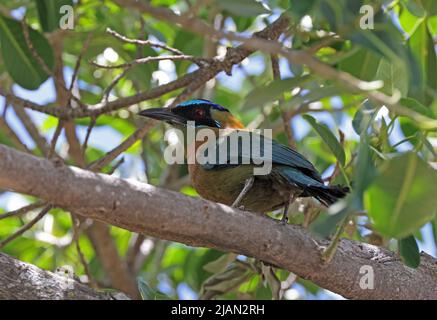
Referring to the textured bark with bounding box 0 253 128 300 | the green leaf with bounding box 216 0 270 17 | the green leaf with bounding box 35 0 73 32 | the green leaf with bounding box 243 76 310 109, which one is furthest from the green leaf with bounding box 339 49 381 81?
Answer: the textured bark with bounding box 0 253 128 300

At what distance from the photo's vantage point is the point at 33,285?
3.81 metres

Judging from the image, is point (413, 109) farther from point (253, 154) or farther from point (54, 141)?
point (54, 141)

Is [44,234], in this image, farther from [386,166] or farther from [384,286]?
[386,166]

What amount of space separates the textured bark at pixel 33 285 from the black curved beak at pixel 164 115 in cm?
154

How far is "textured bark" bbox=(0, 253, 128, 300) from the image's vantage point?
3762 mm

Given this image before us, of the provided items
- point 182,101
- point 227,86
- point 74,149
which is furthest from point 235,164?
point 227,86

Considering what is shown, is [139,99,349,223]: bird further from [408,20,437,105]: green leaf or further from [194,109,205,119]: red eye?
[408,20,437,105]: green leaf

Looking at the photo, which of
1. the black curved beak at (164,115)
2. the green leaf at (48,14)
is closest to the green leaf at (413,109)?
the black curved beak at (164,115)

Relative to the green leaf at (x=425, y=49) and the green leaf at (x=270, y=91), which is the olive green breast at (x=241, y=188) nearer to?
the green leaf at (x=425, y=49)

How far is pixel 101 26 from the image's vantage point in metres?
5.45

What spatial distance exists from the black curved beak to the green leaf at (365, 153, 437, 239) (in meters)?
2.72

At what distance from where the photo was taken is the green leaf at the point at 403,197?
2660 millimetres

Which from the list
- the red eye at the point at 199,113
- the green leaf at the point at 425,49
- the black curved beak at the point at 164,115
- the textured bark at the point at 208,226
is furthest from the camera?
the red eye at the point at 199,113

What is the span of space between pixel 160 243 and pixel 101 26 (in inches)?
83.0
